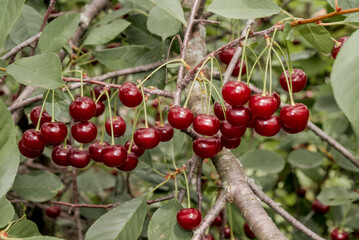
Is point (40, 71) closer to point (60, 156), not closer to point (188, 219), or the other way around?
point (60, 156)

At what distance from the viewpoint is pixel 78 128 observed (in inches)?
55.9

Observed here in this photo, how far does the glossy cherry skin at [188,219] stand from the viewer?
53.8 inches

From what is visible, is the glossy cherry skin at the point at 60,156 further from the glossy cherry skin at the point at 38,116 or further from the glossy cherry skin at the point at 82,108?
the glossy cherry skin at the point at 82,108

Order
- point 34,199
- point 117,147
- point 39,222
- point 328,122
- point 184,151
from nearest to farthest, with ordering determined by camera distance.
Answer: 1. point 117,147
2. point 34,199
3. point 39,222
4. point 328,122
5. point 184,151

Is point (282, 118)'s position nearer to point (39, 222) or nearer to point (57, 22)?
point (57, 22)

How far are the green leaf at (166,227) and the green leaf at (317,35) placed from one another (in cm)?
73

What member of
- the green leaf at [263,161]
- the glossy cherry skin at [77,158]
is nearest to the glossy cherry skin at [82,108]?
the glossy cherry skin at [77,158]

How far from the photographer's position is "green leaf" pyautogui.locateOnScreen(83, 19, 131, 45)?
1.92 meters

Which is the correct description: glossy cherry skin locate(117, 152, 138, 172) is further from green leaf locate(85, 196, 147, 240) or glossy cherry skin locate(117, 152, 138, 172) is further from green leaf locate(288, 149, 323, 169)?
green leaf locate(288, 149, 323, 169)

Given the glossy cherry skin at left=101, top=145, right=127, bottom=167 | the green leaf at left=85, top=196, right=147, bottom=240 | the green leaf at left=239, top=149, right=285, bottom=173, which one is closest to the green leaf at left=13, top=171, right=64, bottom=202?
the green leaf at left=85, top=196, right=147, bottom=240

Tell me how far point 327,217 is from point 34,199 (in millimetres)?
1994

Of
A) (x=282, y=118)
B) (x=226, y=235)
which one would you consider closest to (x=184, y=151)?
(x=226, y=235)

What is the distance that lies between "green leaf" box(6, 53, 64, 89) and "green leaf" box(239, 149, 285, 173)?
1459 mm

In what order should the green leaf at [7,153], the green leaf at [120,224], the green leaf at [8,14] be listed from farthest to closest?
the green leaf at [120,224] < the green leaf at [8,14] < the green leaf at [7,153]
